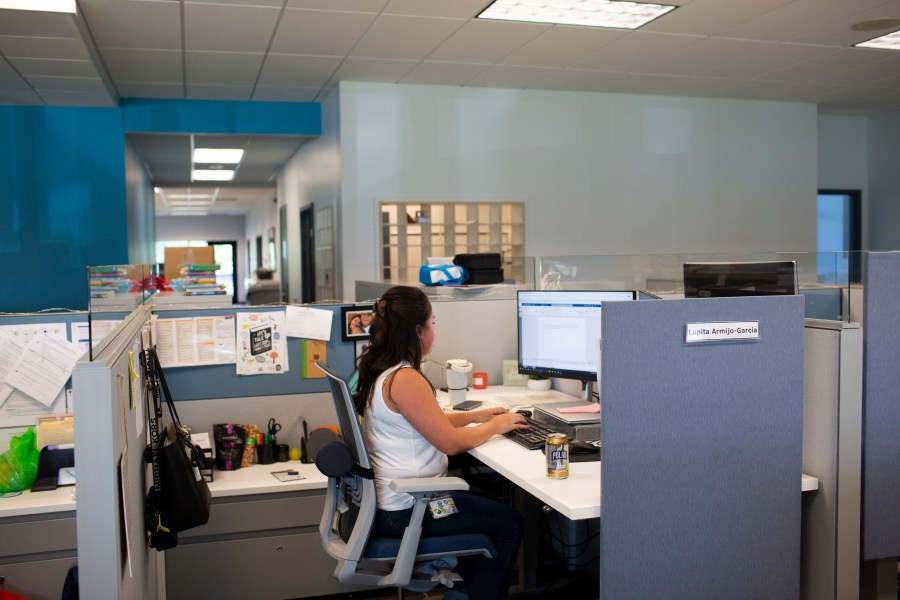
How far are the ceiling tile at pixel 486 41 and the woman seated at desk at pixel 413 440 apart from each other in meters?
2.94

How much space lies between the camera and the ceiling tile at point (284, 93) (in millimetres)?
6633

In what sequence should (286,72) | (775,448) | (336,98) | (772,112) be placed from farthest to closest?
(772,112), (336,98), (286,72), (775,448)

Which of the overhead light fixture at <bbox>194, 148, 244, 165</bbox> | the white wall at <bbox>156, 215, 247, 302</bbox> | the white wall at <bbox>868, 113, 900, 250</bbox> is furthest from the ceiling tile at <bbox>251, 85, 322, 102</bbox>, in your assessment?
the white wall at <bbox>156, 215, 247, 302</bbox>

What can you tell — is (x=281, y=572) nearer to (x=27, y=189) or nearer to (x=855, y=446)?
(x=855, y=446)

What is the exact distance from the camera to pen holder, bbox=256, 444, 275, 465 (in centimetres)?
321

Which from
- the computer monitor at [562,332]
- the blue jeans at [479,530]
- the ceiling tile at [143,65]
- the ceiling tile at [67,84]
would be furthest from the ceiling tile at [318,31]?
the blue jeans at [479,530]

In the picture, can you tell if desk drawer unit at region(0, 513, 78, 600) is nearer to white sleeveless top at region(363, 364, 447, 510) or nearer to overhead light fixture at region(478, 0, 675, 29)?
white sleeveless top at region(363, 364, 447, 510)

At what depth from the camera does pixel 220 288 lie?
5008 millimetres

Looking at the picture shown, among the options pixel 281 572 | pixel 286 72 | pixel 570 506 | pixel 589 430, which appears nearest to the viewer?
pixel 570 506

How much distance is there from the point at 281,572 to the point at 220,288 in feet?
7.83

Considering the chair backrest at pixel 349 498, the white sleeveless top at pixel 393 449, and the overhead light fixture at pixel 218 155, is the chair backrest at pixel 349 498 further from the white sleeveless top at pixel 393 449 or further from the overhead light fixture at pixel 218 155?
the overhead light fixture at pixel 218 155

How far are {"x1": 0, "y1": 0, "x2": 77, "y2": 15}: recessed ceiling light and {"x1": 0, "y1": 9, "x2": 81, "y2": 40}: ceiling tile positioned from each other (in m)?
0.03

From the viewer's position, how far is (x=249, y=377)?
3.20 metres

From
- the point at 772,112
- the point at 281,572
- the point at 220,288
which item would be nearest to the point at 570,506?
the point at 281,572
